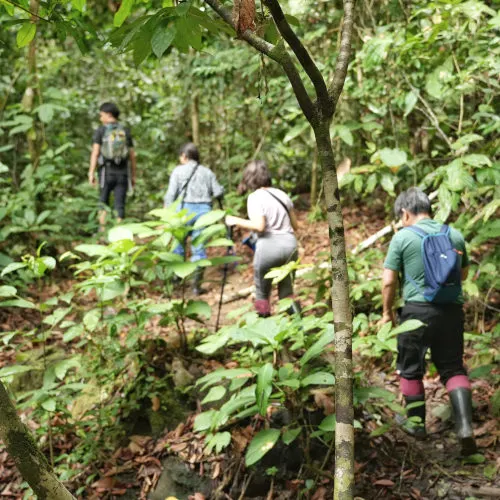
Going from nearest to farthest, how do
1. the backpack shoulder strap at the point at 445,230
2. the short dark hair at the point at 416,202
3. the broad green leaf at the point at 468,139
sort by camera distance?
the backpack shoulder strap at the point at 445,230 → the short dark hair at the point at 416,202 → the broad green leaf at the point at 468,139

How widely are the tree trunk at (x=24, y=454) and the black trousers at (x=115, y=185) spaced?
6.31 m

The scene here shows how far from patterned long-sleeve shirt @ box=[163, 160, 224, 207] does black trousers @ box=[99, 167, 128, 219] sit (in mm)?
1303

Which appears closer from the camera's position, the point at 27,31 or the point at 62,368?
the point at 27,31

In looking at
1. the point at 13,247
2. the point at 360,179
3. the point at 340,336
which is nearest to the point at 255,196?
the point at 360,179

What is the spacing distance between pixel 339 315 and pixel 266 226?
3196 mm

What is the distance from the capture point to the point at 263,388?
2.70m

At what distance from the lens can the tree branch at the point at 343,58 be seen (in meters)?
1.66

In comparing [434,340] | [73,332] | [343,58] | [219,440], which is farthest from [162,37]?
[434,340]

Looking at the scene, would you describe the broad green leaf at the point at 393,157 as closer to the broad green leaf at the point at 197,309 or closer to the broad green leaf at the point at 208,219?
the broad green leaf at the point at 208,219

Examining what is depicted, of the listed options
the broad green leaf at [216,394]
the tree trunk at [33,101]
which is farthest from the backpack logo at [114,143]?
the broad green leaf at [216,394]

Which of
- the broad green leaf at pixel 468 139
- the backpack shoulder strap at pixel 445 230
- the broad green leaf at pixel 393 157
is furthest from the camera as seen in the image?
the broad green leaf at pixel 393 157

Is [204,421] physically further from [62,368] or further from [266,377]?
[62,368]

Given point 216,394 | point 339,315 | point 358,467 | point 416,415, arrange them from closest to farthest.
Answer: point 339,315 < point 216,394 < point 358,467 < point 416,415

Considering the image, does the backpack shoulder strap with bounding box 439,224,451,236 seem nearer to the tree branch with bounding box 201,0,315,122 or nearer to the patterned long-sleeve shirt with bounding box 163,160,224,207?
the tree branch with bounding box 201,0,315,122
